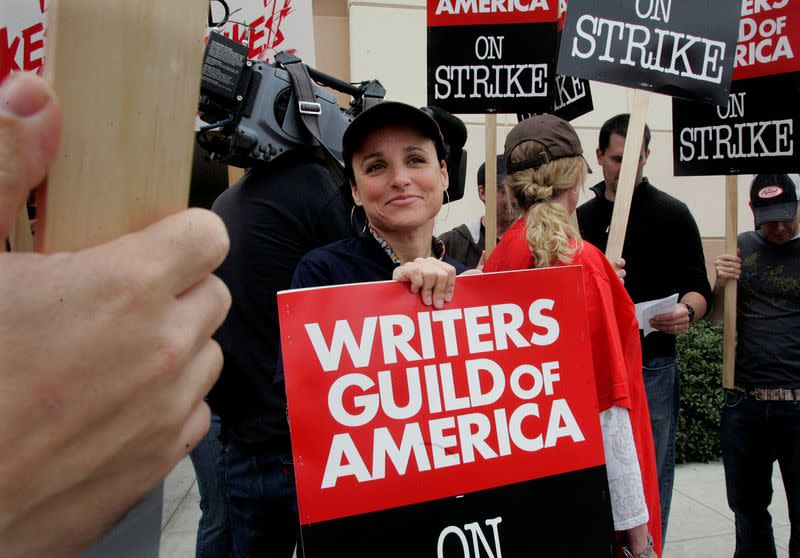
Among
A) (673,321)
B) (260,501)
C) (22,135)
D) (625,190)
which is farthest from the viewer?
(673,321)

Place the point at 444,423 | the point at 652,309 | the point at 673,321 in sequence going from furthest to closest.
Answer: the point at 673,321 → the point at 652,309 → the point at 444,423

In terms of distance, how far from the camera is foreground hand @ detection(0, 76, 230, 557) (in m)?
0.38

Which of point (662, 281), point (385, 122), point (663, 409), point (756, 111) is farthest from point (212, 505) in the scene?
point (756, 111)

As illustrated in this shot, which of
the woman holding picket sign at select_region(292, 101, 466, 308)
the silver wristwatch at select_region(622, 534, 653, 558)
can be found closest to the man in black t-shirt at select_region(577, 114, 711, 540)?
the silver wristwatch at select_region(622, 534, 653, 558)

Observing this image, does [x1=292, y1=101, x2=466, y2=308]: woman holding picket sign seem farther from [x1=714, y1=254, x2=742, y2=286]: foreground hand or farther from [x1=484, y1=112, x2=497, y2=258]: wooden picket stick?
[x1=714, y1=254, x2=742, y2=286]: foreground hand

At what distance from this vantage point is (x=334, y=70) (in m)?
6.06

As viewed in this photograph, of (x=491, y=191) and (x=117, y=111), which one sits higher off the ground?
(x=491, y=191)

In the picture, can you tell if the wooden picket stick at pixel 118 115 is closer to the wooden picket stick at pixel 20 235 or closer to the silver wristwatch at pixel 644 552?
the wooden picket stick at pixel 20 235

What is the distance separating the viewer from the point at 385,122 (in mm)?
1684

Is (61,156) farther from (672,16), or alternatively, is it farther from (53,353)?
(672,16)

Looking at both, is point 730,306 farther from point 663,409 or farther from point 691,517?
point 691,517

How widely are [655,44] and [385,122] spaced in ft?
5.40

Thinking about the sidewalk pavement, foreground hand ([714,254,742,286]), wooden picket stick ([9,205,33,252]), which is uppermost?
wooden picket stick ([9,205,33,252])

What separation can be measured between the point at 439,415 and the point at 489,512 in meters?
0.26
